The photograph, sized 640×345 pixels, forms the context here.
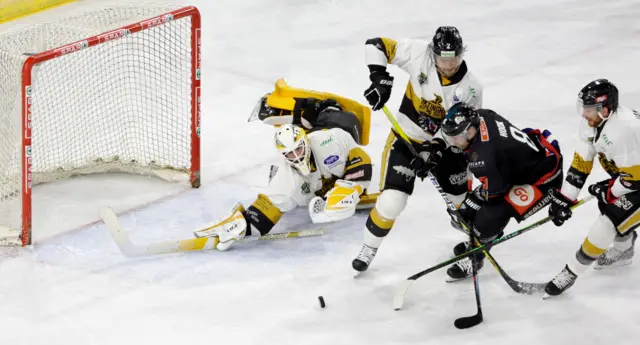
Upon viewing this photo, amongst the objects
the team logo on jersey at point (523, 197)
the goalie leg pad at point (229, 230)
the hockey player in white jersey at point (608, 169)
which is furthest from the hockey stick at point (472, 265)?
the goalie leg pad at point (229, 230)

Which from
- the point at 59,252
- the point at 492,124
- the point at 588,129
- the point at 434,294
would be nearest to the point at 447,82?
the point at 492,124

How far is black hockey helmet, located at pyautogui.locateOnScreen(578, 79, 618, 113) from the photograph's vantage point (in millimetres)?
4043

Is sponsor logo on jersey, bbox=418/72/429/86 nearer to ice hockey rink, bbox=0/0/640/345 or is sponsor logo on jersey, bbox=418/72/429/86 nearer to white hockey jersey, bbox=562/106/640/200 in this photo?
white hockey jersey, bbox=562/106/640/200

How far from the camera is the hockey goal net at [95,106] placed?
16.2 feet

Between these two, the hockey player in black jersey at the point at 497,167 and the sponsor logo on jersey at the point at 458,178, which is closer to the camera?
the hockey player in black jersey at the point at 497,167

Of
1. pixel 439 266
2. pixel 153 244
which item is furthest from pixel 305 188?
pixel 439 266

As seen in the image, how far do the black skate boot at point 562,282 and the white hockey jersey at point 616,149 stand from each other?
34cm

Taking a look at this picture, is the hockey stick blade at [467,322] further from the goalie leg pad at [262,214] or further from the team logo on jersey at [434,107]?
the goalie leg pad at [262,214]

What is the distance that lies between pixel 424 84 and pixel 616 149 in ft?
3.02

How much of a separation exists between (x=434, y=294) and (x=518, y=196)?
573mm

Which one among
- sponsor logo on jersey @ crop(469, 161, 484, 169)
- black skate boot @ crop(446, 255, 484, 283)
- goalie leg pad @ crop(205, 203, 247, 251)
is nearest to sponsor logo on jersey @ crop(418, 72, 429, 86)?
sponsor logo on jersey @ crop(469, 161, 484, 169)

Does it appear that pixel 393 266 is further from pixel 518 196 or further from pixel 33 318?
pixel 33 318

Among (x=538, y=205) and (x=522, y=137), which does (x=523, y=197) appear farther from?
(x=522, y=137)

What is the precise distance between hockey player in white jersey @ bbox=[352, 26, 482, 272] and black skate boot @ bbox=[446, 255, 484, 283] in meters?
0.35
